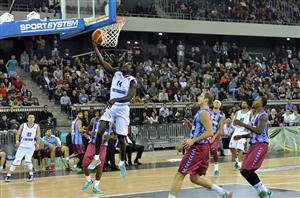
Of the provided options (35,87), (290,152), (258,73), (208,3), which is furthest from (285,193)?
(208,3)

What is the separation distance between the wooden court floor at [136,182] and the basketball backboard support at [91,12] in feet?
13.7

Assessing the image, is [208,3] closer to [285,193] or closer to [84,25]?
[84,25]

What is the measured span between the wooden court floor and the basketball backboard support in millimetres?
4161

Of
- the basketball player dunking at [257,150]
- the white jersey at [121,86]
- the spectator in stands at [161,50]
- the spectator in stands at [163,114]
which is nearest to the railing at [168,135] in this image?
the spectator in stands at [163,114]

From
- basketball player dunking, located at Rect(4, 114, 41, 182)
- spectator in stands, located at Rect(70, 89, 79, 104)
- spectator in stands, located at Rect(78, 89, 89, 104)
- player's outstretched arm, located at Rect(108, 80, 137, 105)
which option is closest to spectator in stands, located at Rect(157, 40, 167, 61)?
spectator in stands, located at Rect(78, 89, 89, 104)

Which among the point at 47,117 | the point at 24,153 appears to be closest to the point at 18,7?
the point at 47,117

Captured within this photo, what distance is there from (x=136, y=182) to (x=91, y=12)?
4.86 meters

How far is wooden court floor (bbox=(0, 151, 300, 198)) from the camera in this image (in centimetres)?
1308

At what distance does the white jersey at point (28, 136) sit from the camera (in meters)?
16.8

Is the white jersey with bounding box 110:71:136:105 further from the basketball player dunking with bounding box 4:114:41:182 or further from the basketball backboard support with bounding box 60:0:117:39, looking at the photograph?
the basketball player dunking with bounding box 4:114:41:182

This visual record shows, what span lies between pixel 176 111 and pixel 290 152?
18.5ft

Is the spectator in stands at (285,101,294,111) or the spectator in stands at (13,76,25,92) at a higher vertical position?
the spectator in stands at (13,76,25,92)

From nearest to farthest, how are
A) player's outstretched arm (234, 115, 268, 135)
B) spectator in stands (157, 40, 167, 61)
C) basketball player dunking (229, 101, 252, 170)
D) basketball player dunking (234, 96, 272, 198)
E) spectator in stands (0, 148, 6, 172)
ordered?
player's outstretched arm (234, 115, 268, 135) < basketball player dunking (234, 96, 272, 198) < basketball player dunking (229, 101, 252, 170) < spectator in stands (0, 148, 6, 172) < spectator in stands (157, 40, 167, 61)

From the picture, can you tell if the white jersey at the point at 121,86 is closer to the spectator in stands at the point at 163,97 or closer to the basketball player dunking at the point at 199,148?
the basketball player dunking at the point at 199,148
